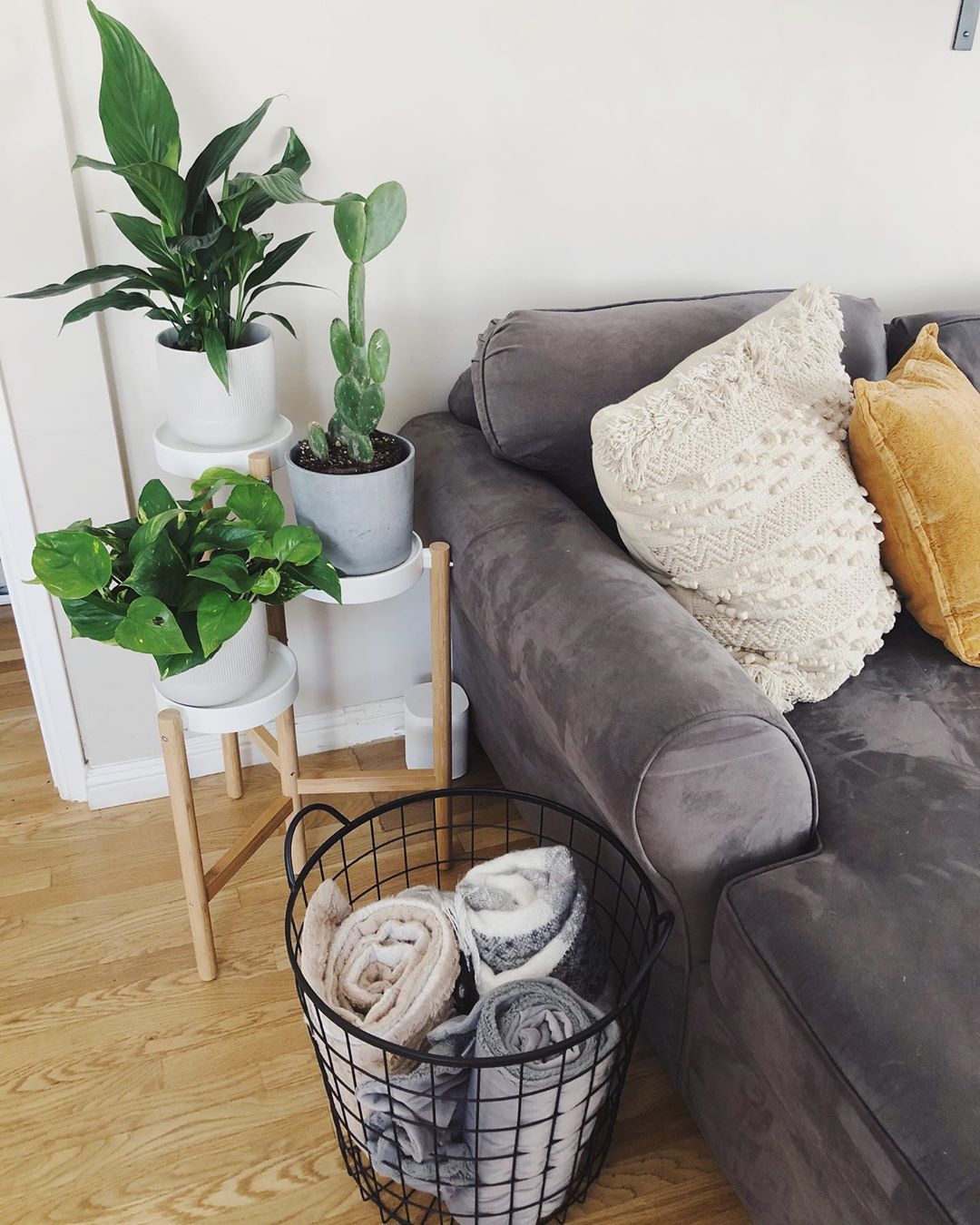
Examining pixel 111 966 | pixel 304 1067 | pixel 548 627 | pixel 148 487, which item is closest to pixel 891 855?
pixel 548 627

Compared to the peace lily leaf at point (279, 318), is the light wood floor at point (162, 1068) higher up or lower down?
lower down

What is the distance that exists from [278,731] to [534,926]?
0.53 m

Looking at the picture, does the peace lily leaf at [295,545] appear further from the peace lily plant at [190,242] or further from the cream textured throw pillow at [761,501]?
the cream textured throw pillow at [761,501]

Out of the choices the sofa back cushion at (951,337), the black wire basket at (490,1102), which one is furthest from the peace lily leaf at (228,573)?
the sofa back cushion at (951,337)

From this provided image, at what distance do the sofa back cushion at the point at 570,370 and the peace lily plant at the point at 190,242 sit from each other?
0.29 m

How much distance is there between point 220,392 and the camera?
1.25m

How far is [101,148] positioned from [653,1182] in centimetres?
143

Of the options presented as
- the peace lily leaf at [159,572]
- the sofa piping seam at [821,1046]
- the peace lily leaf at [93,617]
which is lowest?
the sofa piping seam at [821,1046]

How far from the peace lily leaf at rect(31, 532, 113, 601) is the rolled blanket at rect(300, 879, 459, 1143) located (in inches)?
16.4

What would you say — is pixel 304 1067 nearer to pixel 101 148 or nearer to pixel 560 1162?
pixel 560 1162

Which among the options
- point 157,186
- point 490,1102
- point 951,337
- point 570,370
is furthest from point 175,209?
point 951,337

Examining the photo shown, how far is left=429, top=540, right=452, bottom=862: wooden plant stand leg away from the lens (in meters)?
1.34

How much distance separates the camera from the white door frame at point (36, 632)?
142 cm

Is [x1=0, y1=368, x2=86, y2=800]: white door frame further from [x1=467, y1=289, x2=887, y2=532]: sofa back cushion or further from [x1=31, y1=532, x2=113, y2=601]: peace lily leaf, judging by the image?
[x1=467, y1=289, x2=887, y2=532]: sofa back cushion
